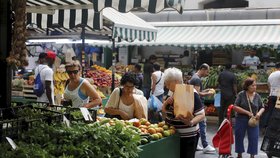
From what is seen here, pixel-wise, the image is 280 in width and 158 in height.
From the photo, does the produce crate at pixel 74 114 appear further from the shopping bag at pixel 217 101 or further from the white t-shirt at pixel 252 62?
the white t-shirt at pixel 252 62

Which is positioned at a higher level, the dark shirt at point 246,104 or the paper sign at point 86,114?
the paper sign at point 86,114

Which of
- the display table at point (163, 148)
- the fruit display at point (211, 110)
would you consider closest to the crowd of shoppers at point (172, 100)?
the display table at point (163, 148)

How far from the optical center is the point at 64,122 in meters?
4.31

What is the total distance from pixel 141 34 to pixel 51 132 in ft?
22.0

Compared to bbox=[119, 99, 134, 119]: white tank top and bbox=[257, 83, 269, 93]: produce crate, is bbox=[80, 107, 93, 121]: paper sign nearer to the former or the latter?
bbox=[119, 99, 134, 119]: white tank top

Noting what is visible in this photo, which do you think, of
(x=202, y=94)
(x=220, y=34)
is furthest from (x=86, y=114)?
(x=220, y=34)

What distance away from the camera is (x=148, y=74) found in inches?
504

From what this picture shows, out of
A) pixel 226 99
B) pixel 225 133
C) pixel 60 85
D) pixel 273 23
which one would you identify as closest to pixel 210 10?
pixel 273 23

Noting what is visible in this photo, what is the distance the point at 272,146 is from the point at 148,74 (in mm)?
5947

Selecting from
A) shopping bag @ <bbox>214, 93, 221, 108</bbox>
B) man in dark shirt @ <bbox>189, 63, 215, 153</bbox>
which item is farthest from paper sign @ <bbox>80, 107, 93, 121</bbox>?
shopping bag @ <bbox>214, 93, 221, 108</bbox>

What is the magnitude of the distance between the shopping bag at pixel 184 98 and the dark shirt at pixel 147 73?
7.43 m

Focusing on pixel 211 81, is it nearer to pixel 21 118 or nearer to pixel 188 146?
pixel 188 146

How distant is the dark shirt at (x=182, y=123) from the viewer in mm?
5445

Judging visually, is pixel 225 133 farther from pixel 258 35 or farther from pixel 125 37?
pixel 258 35
